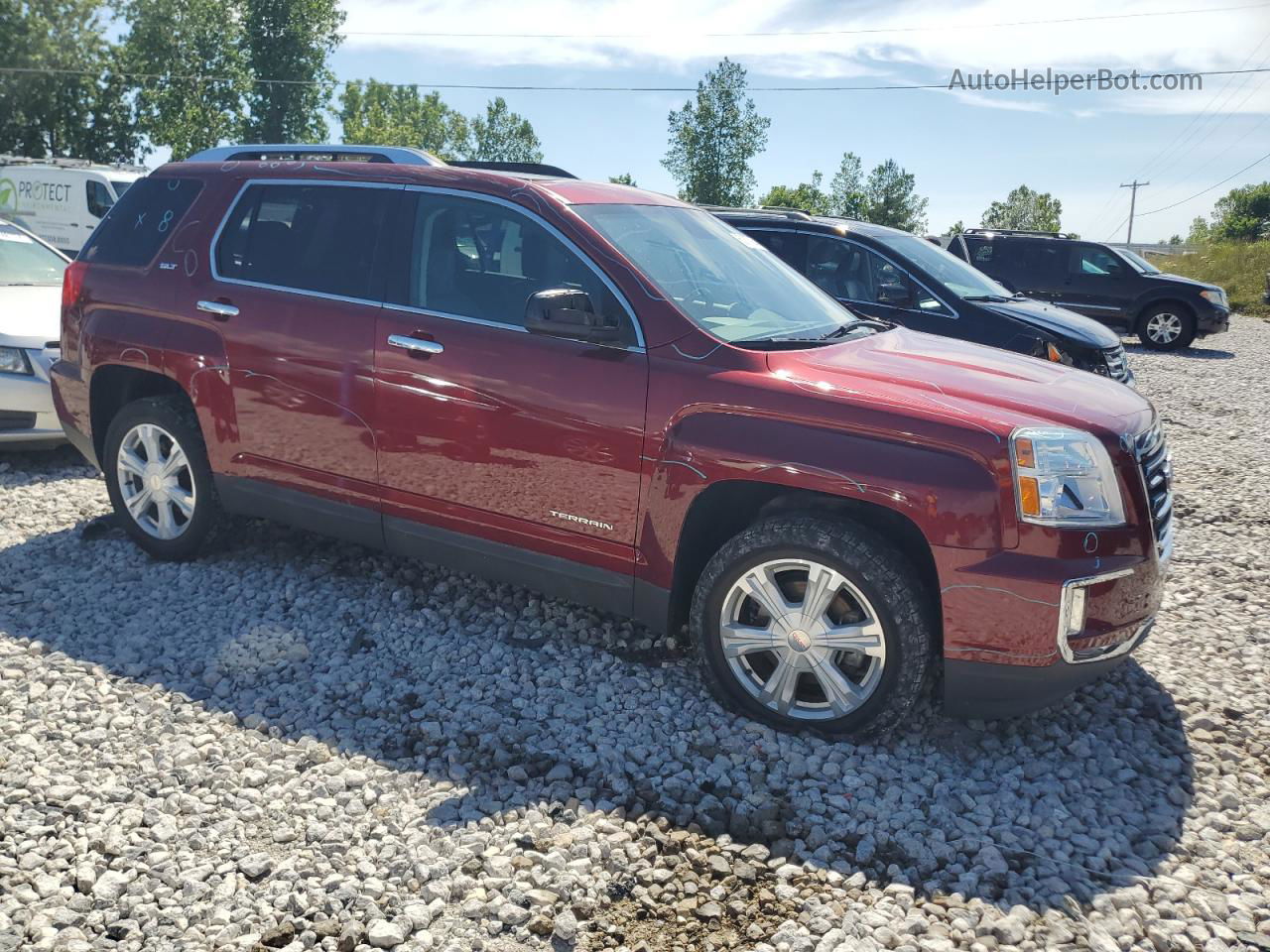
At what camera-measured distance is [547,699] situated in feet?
13.8

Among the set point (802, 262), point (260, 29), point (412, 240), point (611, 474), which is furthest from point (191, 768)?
point (260, 29)

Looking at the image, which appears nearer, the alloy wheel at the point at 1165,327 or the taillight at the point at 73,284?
the taillight at the point at 73,284

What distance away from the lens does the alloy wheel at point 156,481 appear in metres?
5.41

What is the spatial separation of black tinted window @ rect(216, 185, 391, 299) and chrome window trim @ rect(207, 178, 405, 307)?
1 centimetres

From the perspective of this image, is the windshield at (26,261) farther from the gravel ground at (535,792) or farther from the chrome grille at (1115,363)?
the chrome grille at (1115,363)

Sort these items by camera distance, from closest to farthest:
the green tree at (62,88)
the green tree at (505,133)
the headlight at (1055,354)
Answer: the headlight at (1055,354) < the green tree at (62,88) < the green tree at (505,133)

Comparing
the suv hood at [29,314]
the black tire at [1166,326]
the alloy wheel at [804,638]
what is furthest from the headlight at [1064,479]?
the black tire at [1166,326]

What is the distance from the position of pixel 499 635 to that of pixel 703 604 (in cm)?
116

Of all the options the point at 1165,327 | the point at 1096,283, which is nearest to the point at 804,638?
the point at 1096,283

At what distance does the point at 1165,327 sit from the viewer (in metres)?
18.5

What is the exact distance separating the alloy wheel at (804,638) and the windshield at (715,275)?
0.95 m

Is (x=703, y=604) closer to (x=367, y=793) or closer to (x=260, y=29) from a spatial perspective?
(x=367, y=793)

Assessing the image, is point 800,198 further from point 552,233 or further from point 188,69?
point 552,233

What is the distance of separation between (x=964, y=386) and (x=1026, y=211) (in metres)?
107
